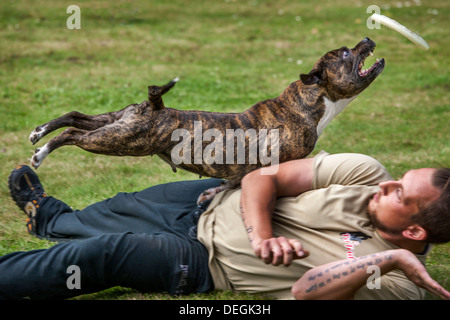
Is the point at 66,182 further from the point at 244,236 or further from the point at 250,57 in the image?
the point at 250,57

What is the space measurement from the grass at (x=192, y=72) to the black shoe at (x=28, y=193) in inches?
11.1

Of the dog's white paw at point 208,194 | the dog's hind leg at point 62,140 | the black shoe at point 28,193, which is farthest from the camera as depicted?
the dog's hind leg at point 62,140

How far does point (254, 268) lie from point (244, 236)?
156mm

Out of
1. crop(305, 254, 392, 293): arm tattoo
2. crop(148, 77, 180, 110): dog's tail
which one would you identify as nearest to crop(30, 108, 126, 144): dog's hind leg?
crop(148, 77, 180, 110): dog's tail

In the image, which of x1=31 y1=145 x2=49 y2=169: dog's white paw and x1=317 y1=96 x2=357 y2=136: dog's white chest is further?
x1=317 y1=96 x2=357 y2=136: dog's white chest

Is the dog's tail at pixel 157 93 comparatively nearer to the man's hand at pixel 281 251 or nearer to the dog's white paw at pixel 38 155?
the dog's white paw at pixel 38 155

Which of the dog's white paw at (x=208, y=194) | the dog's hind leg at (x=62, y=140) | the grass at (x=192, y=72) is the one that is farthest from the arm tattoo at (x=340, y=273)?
the dog's hind leg at (x=62, y=140)

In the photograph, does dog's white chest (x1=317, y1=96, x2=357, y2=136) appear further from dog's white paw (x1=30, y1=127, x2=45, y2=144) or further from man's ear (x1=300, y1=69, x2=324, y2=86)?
dog's white paw (x1=30, y1=127, x2=45, y2=144)

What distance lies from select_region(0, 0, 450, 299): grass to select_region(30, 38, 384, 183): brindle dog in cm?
68

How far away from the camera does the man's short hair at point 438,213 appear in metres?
2.39

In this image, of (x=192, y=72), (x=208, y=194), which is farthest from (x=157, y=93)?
(x=192, y=72)

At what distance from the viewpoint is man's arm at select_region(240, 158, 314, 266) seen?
89.8 inches

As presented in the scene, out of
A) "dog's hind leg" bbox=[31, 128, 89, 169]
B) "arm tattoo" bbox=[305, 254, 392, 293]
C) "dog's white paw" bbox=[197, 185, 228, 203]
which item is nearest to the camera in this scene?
"arm tattoo" bbox=[305, 254, 392, 293]
